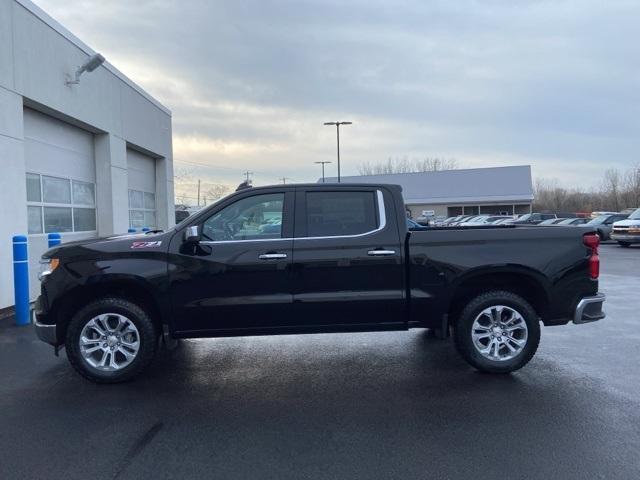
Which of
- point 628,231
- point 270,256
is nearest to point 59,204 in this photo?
point 270,256

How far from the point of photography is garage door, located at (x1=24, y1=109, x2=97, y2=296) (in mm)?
10883

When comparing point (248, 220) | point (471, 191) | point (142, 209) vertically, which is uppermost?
point (471, 191)

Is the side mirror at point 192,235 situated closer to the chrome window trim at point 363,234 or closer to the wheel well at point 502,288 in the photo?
the chrome window trim at point 363,234

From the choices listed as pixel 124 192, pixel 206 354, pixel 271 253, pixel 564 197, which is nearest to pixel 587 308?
pixel 271 253

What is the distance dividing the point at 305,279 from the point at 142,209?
1379cm

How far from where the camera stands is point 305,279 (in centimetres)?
545

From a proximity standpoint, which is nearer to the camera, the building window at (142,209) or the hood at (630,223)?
the building window at (142,209)

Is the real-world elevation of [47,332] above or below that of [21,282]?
below

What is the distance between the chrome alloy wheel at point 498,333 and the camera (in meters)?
5.59

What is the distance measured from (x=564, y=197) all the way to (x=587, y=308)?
96.5 meters

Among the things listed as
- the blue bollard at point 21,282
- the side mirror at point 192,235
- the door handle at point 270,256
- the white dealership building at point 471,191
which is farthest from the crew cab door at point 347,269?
the white dealership building at point 471,191

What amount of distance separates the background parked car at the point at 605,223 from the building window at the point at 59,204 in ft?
80.5

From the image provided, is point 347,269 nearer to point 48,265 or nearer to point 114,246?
point 114,246

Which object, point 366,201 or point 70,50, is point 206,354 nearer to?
point 366,201
